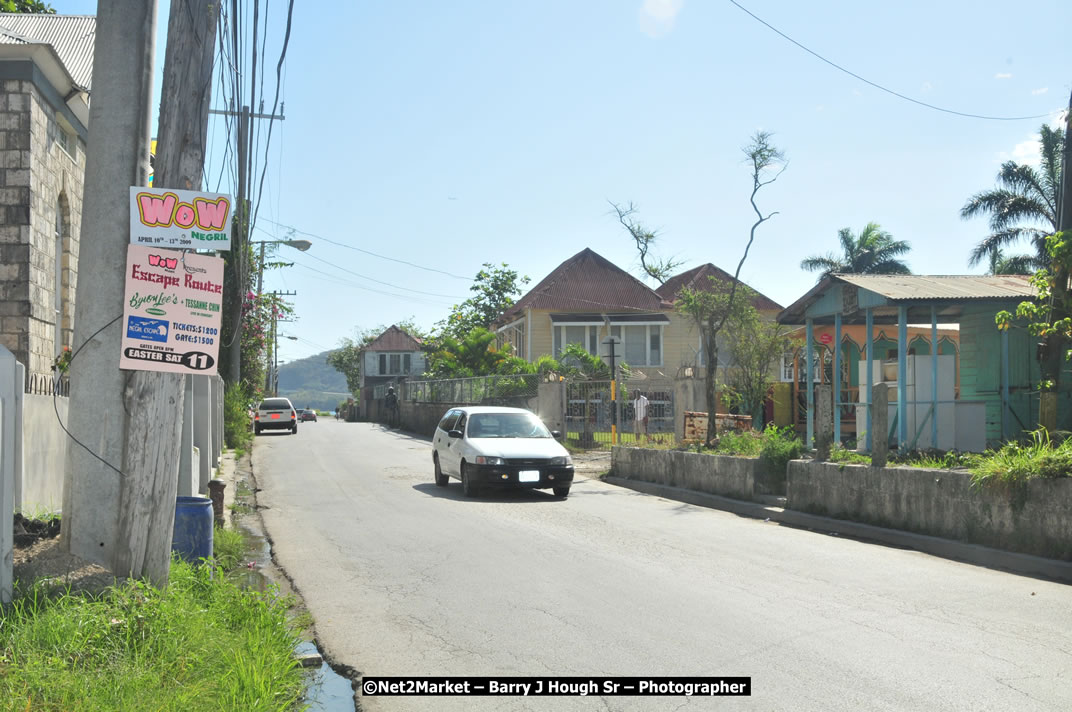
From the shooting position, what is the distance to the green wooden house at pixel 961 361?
49.5 ft

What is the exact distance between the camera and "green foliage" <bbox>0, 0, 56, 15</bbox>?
17.0 metres

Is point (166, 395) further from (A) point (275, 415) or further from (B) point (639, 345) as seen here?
(B) point (639, 345)

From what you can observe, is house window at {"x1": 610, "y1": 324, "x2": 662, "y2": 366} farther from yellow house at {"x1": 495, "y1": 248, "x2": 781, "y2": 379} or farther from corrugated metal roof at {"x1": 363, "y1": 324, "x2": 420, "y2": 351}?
corrugated metal roof at {"x1": 363, "y1": 324, "x2": 420, "y2": 351}

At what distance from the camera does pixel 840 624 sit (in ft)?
22.8

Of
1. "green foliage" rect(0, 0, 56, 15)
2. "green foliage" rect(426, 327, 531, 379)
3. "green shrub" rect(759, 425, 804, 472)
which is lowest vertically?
"green shrub" rect(759, 425, 804, 472)

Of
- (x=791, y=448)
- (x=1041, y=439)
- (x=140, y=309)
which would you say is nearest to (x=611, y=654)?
(x=140, y=309)

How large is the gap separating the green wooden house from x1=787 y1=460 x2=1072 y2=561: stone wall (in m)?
2.09

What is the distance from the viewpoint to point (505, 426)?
17.3m

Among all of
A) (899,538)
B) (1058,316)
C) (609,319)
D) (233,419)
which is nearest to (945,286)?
(1058,316)

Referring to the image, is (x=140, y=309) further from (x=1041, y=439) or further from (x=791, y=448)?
(x=791, y=448)

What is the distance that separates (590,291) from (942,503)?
114 ft

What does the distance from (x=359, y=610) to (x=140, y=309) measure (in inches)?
123

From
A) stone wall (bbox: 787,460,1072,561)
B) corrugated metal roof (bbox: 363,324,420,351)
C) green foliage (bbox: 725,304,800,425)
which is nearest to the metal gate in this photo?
green foliage (bbox: 725,304,800,425)

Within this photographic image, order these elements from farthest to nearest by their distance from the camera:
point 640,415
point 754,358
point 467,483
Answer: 1. point 754,358
2. point 640,415
3. point 467,483
